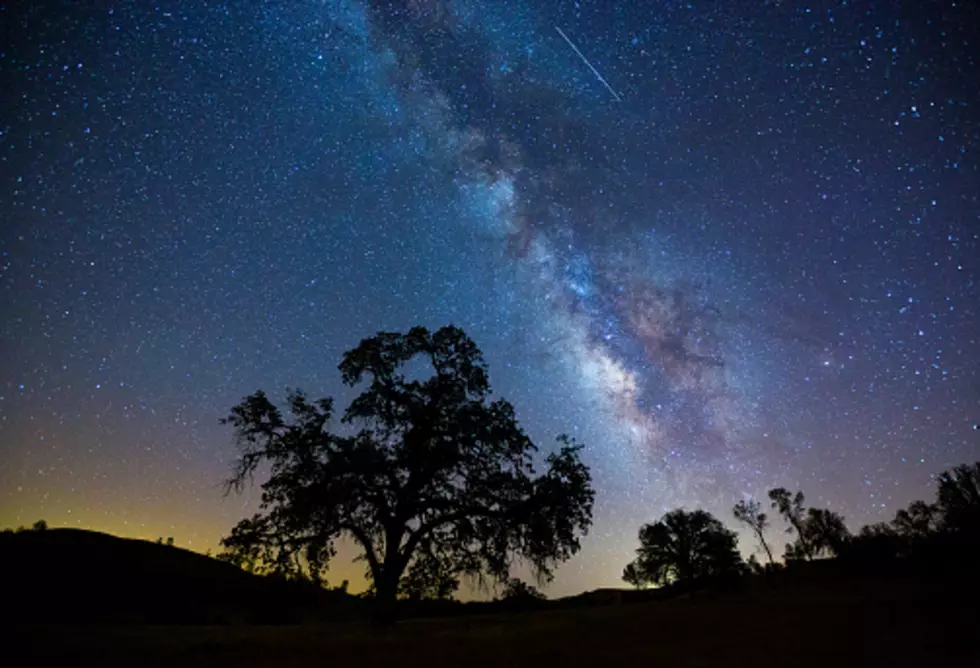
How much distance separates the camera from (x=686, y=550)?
43688 millimetres

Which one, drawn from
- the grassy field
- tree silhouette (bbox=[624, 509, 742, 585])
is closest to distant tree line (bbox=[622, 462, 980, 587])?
tree silhouette (bbox=[624, 509, 742, 585])

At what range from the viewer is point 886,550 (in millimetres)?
41375

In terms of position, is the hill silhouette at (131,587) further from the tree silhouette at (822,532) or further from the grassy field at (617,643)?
the tree silhouette at (822,532)

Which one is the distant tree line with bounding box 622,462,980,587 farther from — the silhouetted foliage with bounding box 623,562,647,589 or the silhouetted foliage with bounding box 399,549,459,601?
the silhouetted foliage with bounding box 399,549,459,601

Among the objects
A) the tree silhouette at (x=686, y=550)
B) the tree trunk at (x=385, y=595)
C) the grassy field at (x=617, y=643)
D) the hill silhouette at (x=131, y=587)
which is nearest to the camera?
the grassy field at (x=617, y=643)

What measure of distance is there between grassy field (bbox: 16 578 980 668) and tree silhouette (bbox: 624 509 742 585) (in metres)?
31.8

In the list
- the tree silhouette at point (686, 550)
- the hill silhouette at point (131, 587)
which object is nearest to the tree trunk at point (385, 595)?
the hill silhouette at point (131, 587)

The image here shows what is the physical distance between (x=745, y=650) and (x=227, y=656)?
35.7 ft

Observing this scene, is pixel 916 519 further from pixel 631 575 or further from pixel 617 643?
pixel 617 643

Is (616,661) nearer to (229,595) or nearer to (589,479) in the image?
(589,479)

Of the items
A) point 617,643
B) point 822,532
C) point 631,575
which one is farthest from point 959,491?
point 617,643

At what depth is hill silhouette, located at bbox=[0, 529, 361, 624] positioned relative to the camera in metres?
24.6

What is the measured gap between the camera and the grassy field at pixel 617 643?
317 inches

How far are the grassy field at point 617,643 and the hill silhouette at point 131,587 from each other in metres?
13.1
